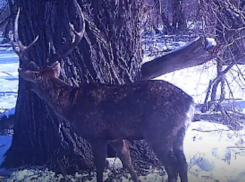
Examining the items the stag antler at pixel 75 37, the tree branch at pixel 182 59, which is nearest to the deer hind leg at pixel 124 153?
the tree branch at pixel 182 59

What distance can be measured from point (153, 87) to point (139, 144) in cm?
87

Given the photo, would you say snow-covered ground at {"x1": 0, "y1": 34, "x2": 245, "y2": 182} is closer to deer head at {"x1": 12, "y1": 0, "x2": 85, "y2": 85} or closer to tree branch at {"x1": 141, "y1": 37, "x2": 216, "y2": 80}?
tree branch at {"x1": 141, "y1": 37, "x2": 216, "y2": 80}

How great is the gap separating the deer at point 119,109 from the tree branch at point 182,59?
699 millimetres

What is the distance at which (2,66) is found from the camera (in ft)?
23.3

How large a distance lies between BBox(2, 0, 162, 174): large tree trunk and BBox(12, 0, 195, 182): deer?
172 millimetres

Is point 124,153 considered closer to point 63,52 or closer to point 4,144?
point 63,52

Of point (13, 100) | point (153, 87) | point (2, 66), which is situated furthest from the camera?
point (2, 66)

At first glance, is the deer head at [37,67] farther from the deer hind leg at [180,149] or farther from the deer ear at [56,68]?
the deer hind leg at [180,149]

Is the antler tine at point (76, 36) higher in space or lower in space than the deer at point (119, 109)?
higher

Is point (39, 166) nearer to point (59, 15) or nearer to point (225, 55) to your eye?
point (59, 15)

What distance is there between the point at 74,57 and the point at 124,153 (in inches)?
40.6

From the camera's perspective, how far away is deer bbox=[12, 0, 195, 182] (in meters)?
3.17

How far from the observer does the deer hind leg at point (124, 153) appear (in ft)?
11.6

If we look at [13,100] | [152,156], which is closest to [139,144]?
[152,156]
